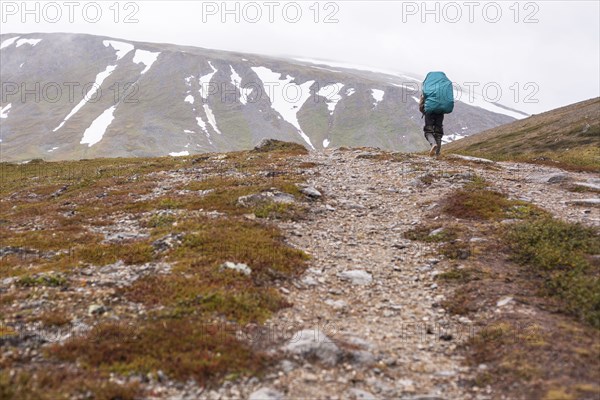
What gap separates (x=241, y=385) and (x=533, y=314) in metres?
7.06

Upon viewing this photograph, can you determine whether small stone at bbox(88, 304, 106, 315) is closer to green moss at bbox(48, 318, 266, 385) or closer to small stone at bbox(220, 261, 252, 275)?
green moss at bbox(48, 318, 266, 385)

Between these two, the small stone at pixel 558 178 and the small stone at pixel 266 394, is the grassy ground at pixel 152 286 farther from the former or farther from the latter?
the small stone at pixel 558 178

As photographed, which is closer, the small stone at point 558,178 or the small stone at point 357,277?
the small stone at point 357,277

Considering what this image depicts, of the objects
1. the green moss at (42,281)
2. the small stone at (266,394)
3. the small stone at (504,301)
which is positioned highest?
the green moss at (42,281)

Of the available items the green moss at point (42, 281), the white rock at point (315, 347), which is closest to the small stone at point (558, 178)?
the white rock at point (315, 347)

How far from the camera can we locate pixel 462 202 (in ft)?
62.3

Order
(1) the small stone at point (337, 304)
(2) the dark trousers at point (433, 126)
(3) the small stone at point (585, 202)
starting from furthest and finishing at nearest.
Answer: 1. (2) the dark trousers at point (433, 126)
2. (3) the small stone at point (585, 202)
3. (1) the small stone at point (337, 304)

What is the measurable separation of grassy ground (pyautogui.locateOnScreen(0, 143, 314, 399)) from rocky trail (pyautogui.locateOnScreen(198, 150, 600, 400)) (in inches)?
31.2

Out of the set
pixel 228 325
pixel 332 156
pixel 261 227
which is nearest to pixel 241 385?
pixel 228 325

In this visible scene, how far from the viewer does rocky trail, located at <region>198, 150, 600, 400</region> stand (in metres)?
8.18

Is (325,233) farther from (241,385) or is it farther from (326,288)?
(241,385)

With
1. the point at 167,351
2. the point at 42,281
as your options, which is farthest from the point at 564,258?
the point at 42,281

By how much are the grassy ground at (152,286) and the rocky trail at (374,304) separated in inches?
31.2

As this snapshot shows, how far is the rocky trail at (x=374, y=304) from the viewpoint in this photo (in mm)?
8180
